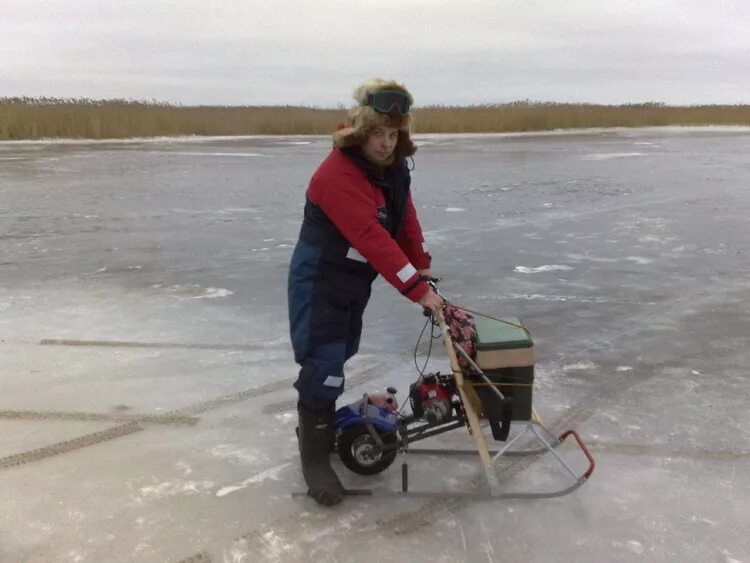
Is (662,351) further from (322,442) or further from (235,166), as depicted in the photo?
(235,166)

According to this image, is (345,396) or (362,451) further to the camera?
(345,396)

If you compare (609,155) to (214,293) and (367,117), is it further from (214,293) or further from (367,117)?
(367,117)

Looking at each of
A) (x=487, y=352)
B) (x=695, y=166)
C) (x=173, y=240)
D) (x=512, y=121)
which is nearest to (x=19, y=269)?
(x=173, y=240)

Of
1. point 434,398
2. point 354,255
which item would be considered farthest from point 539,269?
point 354,255

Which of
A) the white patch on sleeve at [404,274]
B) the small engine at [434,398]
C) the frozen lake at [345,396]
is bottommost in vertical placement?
the frozen lake at [345,396]

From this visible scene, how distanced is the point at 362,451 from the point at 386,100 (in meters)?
1.46

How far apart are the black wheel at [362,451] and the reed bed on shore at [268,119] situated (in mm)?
23446

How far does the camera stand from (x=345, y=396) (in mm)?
3768

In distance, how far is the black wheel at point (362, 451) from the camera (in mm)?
2971

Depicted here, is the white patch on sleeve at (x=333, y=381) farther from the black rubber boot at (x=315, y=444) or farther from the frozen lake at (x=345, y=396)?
the frozen lake at (x=345, y=396)

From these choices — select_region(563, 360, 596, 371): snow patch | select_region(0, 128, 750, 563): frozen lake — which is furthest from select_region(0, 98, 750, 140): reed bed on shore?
select_region(563, 360, 596, 371): snow patch

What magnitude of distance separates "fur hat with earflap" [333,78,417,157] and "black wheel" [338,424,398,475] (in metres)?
1.21

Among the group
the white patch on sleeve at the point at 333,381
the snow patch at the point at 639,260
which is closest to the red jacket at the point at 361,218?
the white patch on sleeve at the point at 333,381

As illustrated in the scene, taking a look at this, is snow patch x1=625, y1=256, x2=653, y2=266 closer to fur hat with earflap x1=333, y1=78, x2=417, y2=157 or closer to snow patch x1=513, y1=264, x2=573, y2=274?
snow patch x1=513, y1=264, x2=573, y2=274
